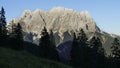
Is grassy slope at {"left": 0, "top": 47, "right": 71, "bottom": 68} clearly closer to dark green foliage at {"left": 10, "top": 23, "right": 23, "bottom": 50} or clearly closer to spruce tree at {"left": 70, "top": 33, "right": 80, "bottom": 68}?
spruce tree at {"left": 70, "top": 33, "right": 80, "bottom": 68}

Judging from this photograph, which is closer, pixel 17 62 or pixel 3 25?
pixel 17 62

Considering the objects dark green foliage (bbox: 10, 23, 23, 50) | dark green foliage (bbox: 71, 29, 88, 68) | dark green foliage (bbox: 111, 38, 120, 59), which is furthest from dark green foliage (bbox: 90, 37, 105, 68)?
dark green foliage (bbox: 10, 23, 23, 50)

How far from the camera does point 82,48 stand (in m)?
92.0

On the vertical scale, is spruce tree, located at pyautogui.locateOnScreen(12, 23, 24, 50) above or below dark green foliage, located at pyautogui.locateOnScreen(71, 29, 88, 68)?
above

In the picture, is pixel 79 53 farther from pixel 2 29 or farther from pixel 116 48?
pixel 2 29

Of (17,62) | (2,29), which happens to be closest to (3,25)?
(2,29)

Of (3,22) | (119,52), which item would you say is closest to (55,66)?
(119,52)

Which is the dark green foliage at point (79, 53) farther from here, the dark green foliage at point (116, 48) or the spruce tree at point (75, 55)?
the dark green foliage at point (116, 48)

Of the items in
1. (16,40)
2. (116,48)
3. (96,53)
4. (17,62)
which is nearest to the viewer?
(17,62)

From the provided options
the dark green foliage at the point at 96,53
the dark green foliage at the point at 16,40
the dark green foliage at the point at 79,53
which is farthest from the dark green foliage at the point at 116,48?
the dark green foliage at the point at 16,40

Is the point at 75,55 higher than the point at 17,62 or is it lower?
higher

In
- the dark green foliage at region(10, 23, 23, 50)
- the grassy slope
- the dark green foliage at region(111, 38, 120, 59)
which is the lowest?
the grassy slope

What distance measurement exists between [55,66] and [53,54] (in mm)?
38207

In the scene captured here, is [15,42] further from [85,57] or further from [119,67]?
[119,67]
